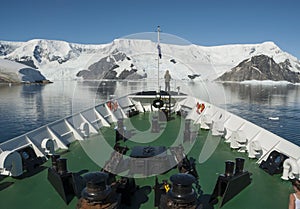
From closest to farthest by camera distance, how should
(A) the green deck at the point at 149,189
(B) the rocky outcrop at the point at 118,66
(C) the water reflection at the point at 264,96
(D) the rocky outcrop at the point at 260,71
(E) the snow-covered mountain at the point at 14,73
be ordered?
(A) the green deck at the point at 149,189, (B) the rocky outcrop at the point at 118,66, (C) the water reflection at the point at 264,96, (E) the snow-covered mountain at the point at 14,73, (D) the rocky outcrop at the point at 260,71

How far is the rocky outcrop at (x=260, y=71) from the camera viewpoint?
Answer: 12212 centimetres

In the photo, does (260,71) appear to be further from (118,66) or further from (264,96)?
(118,66)

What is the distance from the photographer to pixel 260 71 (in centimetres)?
→ 12238

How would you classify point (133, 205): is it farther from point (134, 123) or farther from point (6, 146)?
point (134, 123)

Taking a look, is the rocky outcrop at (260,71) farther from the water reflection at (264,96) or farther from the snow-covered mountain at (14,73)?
the snow-covered mountain at (14,73)

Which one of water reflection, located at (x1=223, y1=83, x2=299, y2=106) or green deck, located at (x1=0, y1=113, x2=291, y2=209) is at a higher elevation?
green deck, located at (x1=0, y1=113, x2=291, y2=209)

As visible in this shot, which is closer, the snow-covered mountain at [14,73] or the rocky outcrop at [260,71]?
the snow-covered mountain at [14,73]

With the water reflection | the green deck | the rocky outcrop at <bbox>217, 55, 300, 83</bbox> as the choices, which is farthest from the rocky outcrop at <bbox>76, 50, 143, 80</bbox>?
the rocky outcrop at <bbox>217, 55, 300, 83</bbox>

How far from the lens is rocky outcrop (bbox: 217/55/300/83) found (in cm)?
12212

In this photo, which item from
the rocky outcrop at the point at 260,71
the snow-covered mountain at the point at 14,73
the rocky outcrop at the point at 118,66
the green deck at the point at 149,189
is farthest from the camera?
the rocky outcrop at the point at 260,71

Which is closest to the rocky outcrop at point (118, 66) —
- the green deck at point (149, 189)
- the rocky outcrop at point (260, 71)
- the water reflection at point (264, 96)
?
the green deck at point (149, 189)

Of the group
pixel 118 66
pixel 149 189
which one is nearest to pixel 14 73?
pixel 118 66

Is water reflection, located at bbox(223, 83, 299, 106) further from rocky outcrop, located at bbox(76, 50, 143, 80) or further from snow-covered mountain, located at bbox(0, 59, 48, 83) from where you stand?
snow-covered mountain, located at bbox(0, 59, 48, 83)

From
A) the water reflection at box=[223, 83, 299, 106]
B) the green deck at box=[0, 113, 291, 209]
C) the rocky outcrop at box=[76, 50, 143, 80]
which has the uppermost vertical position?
the rocky outcrop at box=[76, 50, 143, 80]
